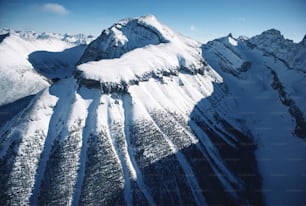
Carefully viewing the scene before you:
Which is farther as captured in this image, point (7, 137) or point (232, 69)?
point (232, 69)

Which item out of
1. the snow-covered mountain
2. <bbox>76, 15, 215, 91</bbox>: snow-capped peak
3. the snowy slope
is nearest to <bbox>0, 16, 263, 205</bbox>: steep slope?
the snow-covered mountain

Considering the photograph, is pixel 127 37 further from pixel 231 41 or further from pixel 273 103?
pixel 273 103

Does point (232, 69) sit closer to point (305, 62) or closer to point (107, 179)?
point (305, 62)

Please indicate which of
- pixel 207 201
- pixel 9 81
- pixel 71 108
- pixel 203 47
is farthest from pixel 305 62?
pixel 9 81

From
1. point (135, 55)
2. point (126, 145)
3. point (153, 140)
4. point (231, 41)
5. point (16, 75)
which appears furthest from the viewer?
point (231, 41)

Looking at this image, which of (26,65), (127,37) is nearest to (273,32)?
(127,37)
